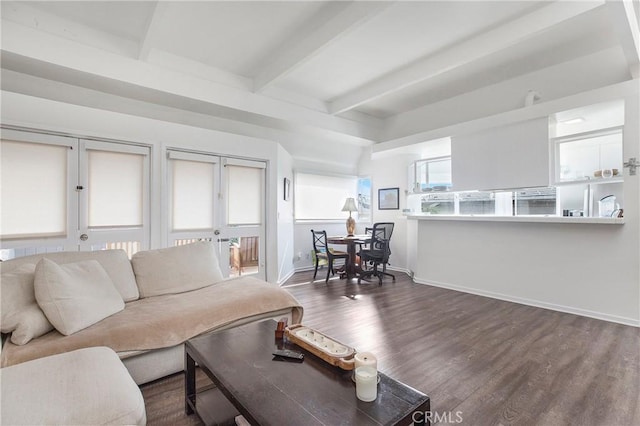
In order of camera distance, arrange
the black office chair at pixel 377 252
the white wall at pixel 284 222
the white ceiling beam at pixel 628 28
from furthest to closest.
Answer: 1. the black office chair at pixel 377 252
2. the white wall at pixel 284 222
3. the white ceiling beam at pixel 628 28

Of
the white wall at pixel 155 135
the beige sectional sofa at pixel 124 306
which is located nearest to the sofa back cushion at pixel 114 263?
the beige sectional sofa at pixel 124 306

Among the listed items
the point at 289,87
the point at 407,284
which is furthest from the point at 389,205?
the point at 289,87

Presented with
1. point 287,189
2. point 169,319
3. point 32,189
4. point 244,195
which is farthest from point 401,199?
point 32,189

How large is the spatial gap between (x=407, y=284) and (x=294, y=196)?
2.79 metres

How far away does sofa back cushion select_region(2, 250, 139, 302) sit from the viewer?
2361 mm

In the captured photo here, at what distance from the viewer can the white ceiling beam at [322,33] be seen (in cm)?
276

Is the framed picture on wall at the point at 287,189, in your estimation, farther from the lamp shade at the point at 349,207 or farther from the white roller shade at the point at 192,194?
the white roller shade at the point at 192,194

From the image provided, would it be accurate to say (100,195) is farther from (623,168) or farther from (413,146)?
(623,168)

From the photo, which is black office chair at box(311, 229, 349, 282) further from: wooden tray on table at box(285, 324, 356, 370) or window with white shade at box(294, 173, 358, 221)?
wooden tray on table at box(285, 324, 356, 370)

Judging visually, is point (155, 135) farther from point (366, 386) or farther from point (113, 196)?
point (366, 386)

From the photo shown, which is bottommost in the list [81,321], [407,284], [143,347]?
[407,284]

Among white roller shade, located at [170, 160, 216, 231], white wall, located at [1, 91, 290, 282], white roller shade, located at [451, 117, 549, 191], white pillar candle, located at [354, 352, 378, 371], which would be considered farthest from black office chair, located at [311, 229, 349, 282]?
white pillar candle, located at [354, 352, 378, 371]

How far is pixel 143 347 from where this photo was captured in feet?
6.29

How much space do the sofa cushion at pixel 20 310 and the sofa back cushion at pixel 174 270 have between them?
763 millimetres
